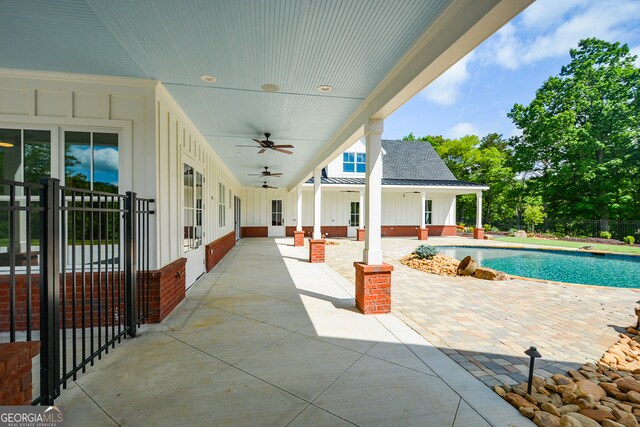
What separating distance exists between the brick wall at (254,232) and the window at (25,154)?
14.9 m

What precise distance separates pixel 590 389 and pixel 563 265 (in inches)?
422

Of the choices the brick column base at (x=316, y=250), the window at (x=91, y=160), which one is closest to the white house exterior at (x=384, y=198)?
the brick column base at (x=316, y=250)

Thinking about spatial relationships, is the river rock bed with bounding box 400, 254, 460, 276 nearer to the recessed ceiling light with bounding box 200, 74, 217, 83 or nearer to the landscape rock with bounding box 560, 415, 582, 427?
the landscape rock with bounding box 560, 415, 582, 427

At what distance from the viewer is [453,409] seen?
93.0 inches

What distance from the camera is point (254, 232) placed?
19.0 meters

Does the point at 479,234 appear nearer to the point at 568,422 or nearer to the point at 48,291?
the point at 568,422

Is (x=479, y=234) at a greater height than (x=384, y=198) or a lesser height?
lesser

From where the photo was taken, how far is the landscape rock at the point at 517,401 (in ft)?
7.81

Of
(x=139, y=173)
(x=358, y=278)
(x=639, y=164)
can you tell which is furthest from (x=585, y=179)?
(x=139, y=173)

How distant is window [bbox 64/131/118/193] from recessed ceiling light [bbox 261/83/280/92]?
7.41 ft

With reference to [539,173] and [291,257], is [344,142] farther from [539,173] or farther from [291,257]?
[539,173]

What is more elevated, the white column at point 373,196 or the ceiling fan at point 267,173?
the ceiling fan at point 267,173

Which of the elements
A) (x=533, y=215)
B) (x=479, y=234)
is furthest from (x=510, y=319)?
(x=533, y=215)

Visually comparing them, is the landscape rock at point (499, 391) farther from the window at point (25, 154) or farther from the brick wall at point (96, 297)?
the window at point (25, 154)
